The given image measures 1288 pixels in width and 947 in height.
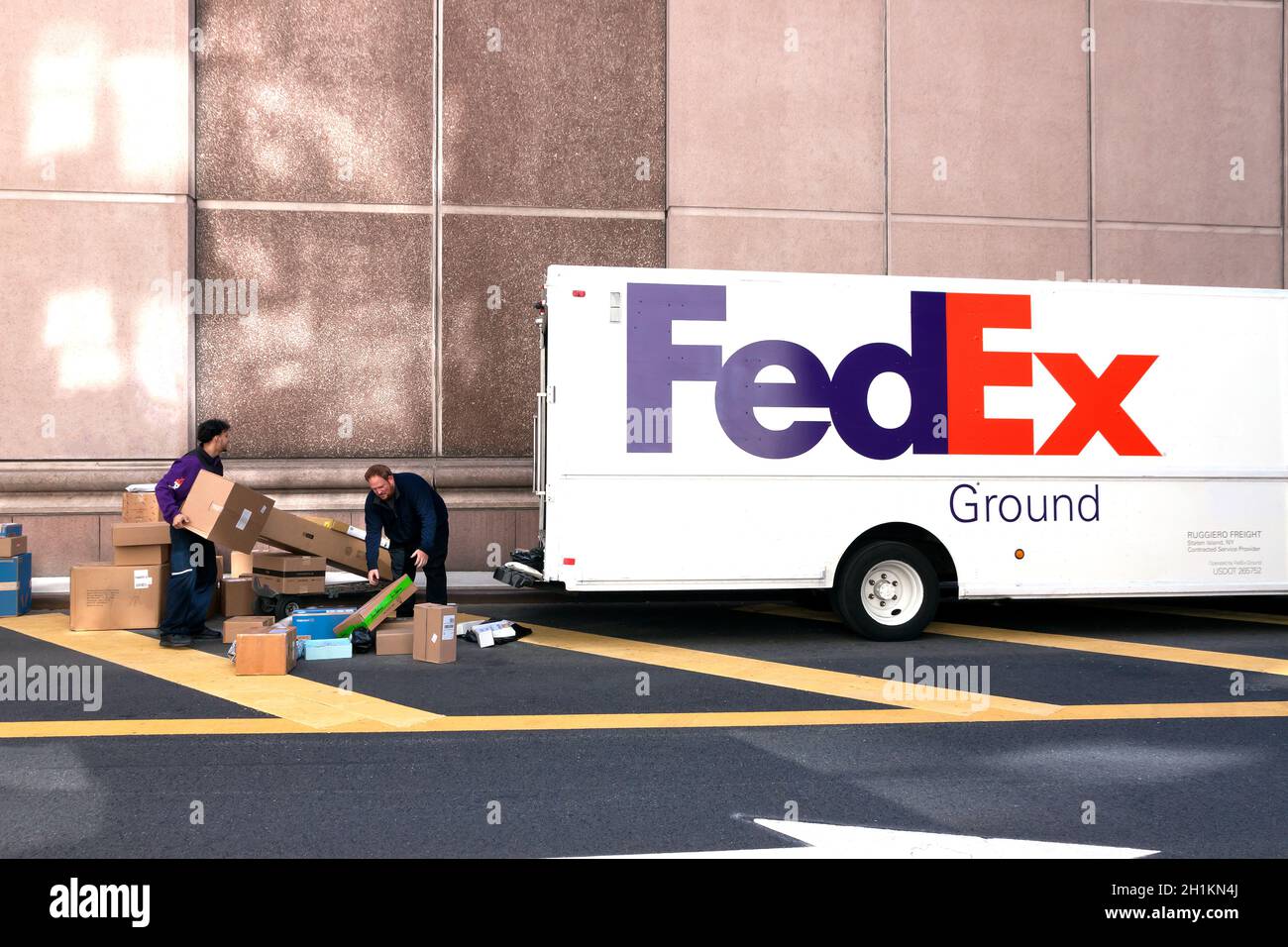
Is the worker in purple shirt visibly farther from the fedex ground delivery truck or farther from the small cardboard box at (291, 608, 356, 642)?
the fedex ground delivery truck

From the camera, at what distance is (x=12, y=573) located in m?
10.5

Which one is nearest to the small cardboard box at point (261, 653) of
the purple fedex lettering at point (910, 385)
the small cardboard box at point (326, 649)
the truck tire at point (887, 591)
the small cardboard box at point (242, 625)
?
the small cardboard box at point (326, 649)

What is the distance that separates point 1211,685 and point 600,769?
4.70m

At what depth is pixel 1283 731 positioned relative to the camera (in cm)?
625

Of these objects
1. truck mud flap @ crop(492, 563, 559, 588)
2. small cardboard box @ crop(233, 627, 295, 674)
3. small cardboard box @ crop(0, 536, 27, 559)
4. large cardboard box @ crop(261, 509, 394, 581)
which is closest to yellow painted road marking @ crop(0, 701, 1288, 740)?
small cardboard box @ crop(233, 627, 295, 674)

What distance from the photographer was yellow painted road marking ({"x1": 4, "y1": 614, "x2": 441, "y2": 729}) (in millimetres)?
6562

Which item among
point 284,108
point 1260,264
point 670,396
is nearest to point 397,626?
point 670,396

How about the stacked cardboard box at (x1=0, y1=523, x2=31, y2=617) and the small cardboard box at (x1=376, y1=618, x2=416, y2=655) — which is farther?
the stacked cardboard box at (x1=0, y1=523, x2=31, y2=617)

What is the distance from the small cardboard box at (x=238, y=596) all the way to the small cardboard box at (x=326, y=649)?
217 cm

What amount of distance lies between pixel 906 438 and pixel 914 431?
100 mm

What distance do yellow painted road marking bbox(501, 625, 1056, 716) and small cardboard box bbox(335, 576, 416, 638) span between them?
1145mm

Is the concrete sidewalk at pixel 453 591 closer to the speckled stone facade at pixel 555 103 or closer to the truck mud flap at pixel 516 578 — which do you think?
the truck mud flap at pixel 516 578

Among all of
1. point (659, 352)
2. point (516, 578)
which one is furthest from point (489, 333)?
point (659, 352)

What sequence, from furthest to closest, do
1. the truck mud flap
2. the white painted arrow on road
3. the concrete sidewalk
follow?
the concrete sidewalk → the truck mud flap → the white painted arrow on road
